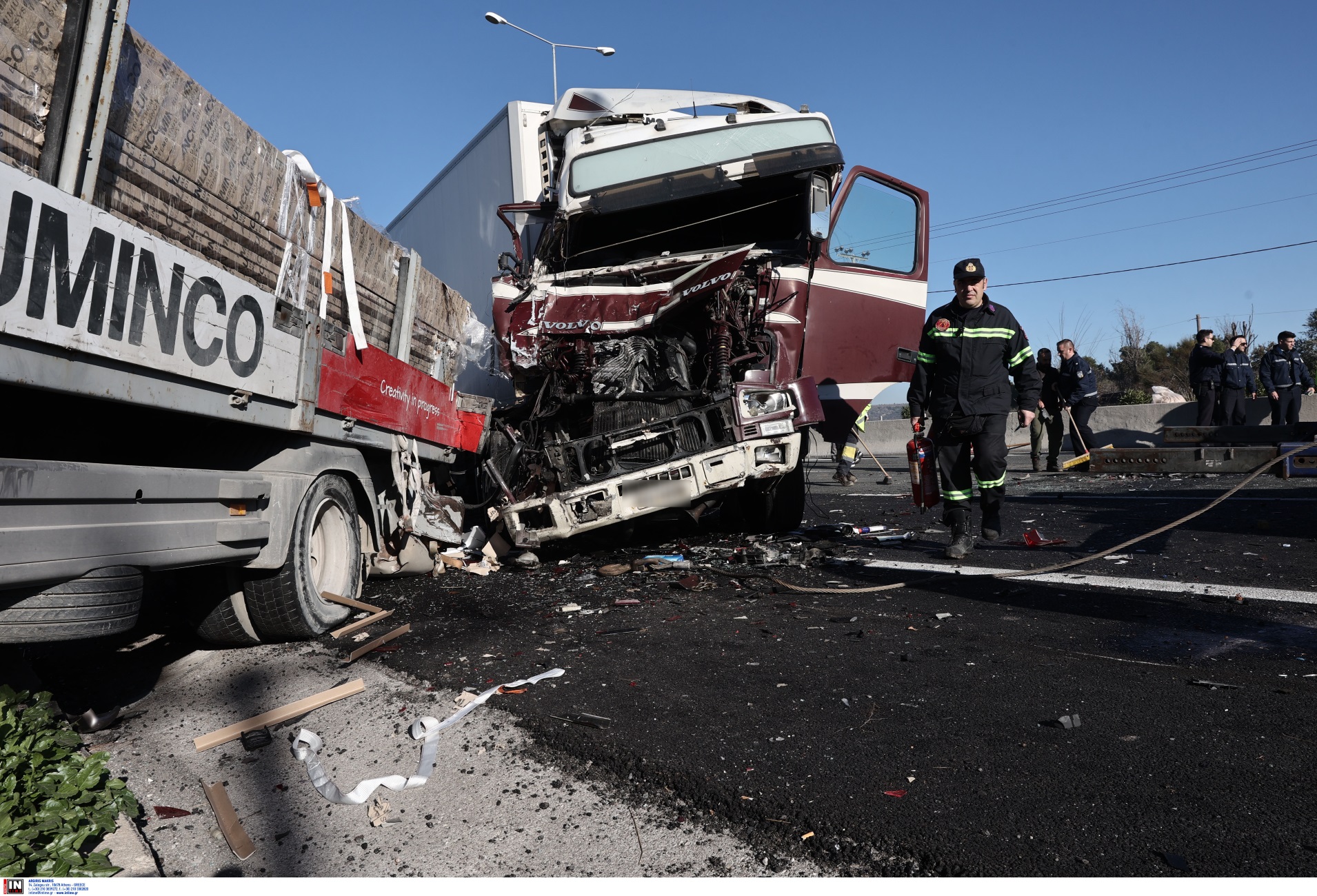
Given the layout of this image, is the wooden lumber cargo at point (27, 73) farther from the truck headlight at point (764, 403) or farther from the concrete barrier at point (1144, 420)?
the concrete barrier at point (1144, 420)

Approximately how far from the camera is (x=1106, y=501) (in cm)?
681

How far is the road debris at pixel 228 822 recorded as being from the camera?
6.26 ft

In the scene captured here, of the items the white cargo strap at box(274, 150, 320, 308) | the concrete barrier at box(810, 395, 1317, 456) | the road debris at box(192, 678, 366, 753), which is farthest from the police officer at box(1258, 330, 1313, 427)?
the road debris at box(192, 678, 366, 753)

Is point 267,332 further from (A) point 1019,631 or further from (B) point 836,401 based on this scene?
(B) point 836,401

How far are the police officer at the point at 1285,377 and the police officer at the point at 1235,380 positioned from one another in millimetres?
200

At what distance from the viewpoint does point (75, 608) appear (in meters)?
2.22

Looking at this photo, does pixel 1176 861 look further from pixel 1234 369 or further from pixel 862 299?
pixel 1234 369

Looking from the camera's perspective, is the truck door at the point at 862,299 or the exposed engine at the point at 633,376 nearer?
the exposed engine at the point at 633,376

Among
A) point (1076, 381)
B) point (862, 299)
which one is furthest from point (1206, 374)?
point (862, 299)

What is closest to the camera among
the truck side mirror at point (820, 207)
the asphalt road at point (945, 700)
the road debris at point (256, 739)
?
the asphalt road at point (945, 700)

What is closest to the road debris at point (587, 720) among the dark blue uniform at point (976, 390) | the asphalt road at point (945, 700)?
the asphalt road at point (945, 700)

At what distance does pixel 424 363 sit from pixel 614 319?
141 cm

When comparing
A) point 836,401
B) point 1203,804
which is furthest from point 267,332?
point 836,401

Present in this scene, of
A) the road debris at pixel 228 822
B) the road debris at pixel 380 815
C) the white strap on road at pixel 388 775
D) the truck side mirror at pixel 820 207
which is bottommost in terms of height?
the road debris at pixel 228 822
